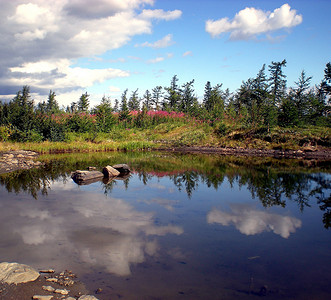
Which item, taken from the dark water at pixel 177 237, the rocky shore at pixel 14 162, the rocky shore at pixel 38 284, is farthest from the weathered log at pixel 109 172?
the rocky shore at pixel 38 284

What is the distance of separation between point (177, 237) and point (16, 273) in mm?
3319

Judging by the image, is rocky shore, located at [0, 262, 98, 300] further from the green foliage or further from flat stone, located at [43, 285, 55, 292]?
the green foliage

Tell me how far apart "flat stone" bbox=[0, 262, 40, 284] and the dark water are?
41cm

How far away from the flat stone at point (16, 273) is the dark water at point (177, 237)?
413 mm

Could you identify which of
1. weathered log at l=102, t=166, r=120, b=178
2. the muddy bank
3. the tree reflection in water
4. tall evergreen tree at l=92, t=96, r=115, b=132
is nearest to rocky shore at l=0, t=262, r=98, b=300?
the tree reflection in water

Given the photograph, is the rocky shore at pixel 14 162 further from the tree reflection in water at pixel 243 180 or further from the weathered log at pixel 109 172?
the weathered log at pixel 109 172

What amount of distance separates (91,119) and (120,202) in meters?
23.8

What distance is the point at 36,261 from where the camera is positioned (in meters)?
4.99

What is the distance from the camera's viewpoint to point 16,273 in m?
4.24

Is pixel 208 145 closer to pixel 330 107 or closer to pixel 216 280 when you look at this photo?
pixel 330 107

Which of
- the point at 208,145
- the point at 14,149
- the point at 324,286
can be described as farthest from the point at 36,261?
the point at 208,145

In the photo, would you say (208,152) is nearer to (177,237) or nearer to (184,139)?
(184,139)

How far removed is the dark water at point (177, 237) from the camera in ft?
14.4

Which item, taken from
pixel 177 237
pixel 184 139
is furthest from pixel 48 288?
pixel 184 139
